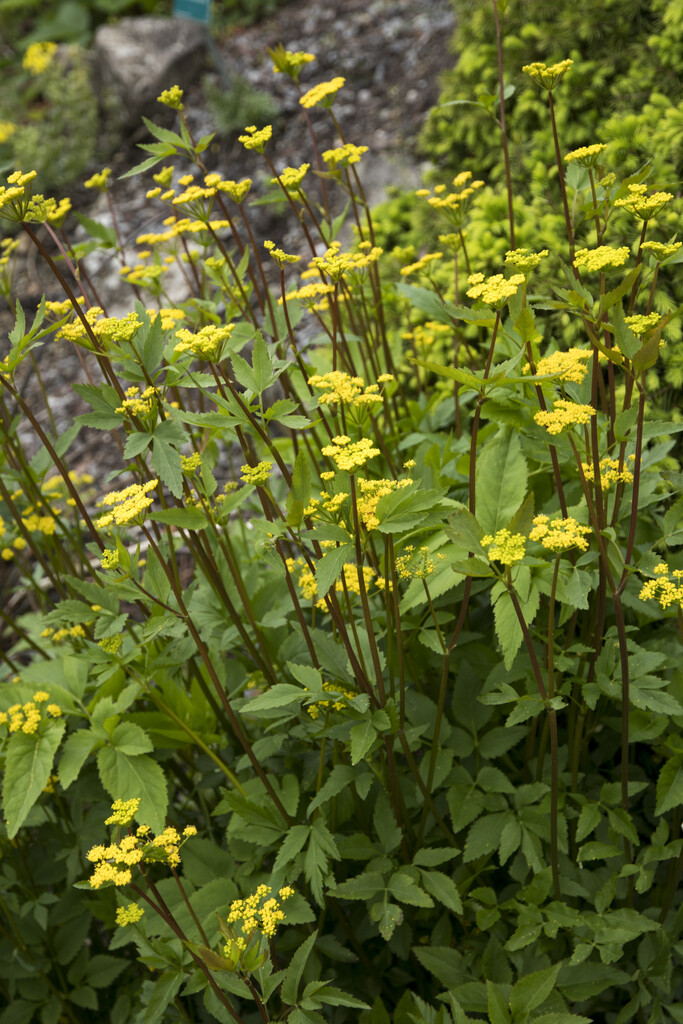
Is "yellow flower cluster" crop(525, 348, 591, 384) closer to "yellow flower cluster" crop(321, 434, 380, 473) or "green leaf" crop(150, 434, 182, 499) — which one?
"yellow flower cluster" crop(321, 434, 380, 473)

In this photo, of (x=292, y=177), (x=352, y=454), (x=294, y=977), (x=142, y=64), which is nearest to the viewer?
(x=352, y=454)

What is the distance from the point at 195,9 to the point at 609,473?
3.52 m

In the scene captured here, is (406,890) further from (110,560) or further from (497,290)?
(497,290)

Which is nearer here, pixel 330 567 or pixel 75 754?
pixel 330 567

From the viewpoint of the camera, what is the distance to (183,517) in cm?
151

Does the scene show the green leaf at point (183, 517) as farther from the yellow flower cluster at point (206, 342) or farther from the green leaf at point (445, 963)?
the green leaf at point (445, 963)

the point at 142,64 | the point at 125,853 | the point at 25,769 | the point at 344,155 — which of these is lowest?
the point at 25,769

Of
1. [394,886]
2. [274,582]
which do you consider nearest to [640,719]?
[394,886]

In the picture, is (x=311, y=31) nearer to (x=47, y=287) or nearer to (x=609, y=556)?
(x=47, y=287)

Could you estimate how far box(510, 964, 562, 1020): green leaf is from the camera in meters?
1.50

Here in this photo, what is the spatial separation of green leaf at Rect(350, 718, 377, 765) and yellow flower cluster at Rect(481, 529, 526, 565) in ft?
1.57

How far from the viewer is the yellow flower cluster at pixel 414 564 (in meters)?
1.51

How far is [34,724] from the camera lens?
6.45 ft

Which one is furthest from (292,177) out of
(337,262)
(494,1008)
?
(494,1008)
